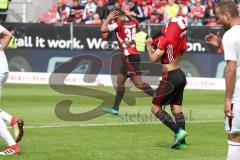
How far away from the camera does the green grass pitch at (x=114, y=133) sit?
38.7 ft

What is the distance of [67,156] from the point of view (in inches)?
451

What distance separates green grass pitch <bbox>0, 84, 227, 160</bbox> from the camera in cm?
1180

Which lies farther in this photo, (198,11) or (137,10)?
(137,10)

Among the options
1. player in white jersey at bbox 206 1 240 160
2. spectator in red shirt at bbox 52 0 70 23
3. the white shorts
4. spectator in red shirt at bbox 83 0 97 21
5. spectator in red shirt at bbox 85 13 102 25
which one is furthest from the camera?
spectator in red shirt at bbox 52 0 70 23

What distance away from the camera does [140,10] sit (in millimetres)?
32281

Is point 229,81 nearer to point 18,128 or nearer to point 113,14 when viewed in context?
point 18,128

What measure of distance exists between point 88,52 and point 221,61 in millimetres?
5506

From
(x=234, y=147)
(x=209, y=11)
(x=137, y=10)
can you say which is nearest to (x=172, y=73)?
(x=234, y=147)

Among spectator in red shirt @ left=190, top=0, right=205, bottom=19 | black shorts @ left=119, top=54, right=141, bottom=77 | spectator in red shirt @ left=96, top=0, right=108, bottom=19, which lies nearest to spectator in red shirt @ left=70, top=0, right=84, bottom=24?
spectator in red shirt @ left=96, top=0, right=108, bottom=19

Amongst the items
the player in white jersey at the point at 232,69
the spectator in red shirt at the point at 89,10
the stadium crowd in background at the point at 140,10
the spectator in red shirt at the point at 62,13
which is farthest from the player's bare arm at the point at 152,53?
the spectator in red shirt at the point at 62,13

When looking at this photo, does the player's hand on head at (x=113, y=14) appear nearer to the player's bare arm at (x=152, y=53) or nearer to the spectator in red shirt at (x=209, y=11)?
the player's bare arm at (x=152, y=53)

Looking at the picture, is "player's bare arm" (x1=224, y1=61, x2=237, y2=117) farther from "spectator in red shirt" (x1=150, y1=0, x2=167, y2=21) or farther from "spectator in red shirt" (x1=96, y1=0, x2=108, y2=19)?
"spectator in red shirt" (x1=96, y1=0, x2=108, y2=19)

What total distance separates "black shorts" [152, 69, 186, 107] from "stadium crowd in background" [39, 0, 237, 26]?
17.3 meters

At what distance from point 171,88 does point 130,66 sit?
18.6 feet
